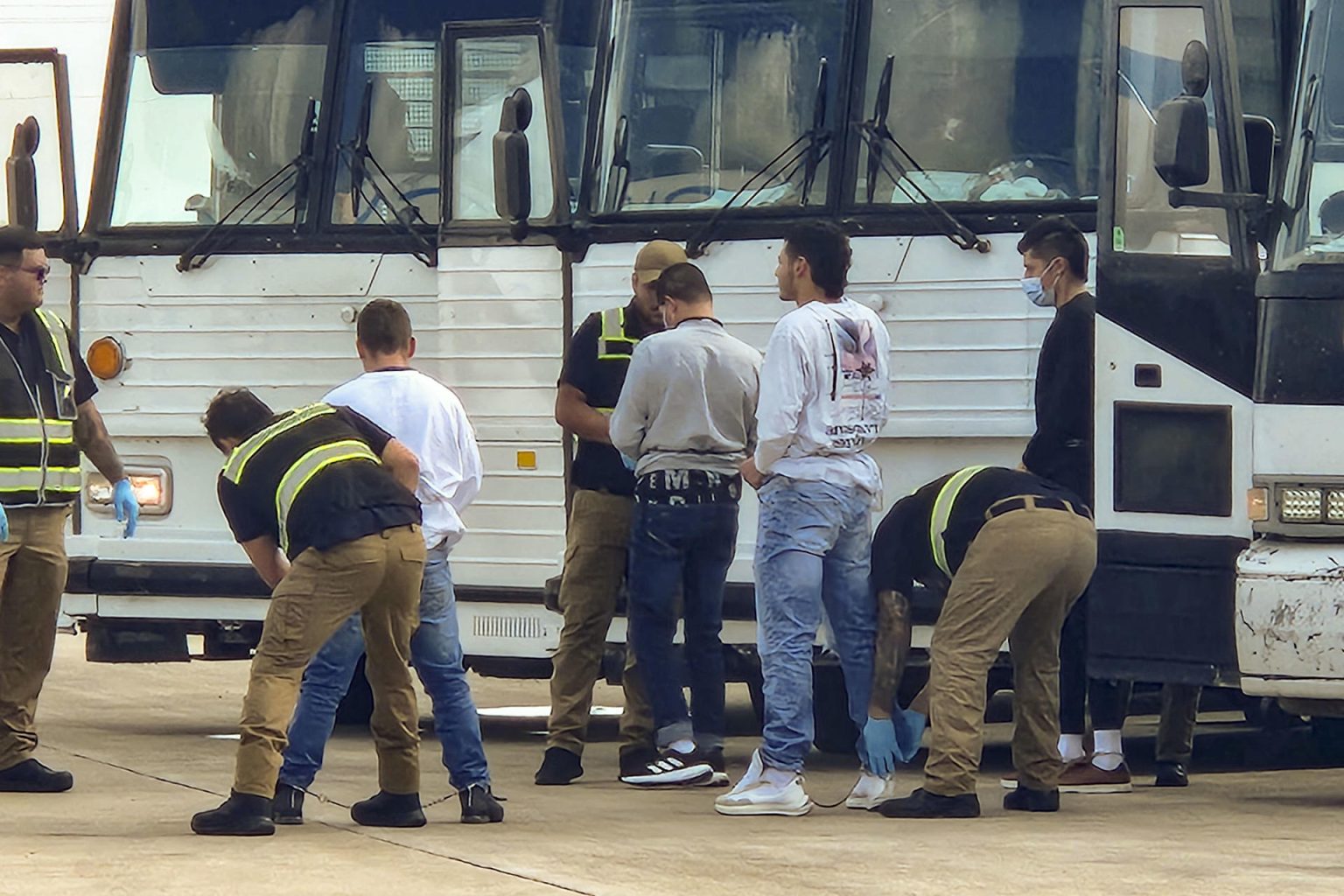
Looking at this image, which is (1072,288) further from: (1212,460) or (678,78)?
(678,78)

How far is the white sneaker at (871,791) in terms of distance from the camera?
8.39 meters

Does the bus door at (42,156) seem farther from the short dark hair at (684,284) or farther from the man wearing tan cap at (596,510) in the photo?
the short dark hair at (684,284)

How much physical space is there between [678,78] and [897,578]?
94.2 inches

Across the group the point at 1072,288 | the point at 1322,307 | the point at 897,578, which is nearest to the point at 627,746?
the point at 897,578

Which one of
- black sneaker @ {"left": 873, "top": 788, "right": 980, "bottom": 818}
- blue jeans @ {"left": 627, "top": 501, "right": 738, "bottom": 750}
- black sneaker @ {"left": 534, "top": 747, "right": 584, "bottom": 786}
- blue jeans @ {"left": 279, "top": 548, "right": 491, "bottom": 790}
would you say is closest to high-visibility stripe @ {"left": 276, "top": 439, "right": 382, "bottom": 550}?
blue jeans @ {"left": 279, "top": 548, "right": 491, "bottom": 790}

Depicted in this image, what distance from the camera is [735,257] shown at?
9.66 metres

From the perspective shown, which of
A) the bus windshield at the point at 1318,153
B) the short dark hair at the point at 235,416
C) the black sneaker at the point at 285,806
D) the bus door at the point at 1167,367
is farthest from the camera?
the bus door at the point at 1167,367

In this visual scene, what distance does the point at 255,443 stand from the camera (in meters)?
7.64

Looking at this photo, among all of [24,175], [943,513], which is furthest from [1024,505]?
[24,175]

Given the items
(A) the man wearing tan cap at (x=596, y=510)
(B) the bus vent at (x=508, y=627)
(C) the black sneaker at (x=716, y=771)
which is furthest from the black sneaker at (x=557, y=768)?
(B) the bus vent at (x=508, y=627)

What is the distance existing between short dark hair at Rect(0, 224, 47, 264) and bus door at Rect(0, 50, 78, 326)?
1.82 metres

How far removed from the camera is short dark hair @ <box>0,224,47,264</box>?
8836 mm

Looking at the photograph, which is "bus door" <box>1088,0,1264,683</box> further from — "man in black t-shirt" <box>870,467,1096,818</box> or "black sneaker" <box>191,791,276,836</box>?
"black sneaker" <box>191,791,276,836</box>

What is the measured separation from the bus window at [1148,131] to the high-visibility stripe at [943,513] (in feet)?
3.68
